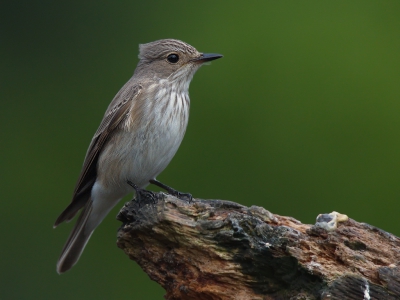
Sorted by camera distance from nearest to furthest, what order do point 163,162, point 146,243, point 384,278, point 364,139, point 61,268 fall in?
point 384,278, point 146,243, point 163,162, point 61,268, point 364,139

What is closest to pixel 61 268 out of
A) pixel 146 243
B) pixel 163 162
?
pixel 163 162

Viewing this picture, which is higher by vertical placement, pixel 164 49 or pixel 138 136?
pixel 164 49

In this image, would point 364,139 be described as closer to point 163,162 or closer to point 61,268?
point 163,162

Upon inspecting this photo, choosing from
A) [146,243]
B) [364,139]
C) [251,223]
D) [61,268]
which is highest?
[364,139]

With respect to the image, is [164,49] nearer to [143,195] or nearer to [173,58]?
[173,58]

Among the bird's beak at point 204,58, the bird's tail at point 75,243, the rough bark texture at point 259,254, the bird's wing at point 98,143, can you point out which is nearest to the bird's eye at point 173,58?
the bird's beak at point 204,58

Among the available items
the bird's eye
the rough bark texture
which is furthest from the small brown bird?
the rough bark texture

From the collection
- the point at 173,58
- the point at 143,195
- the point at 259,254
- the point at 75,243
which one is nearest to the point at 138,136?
the point at 143,195
